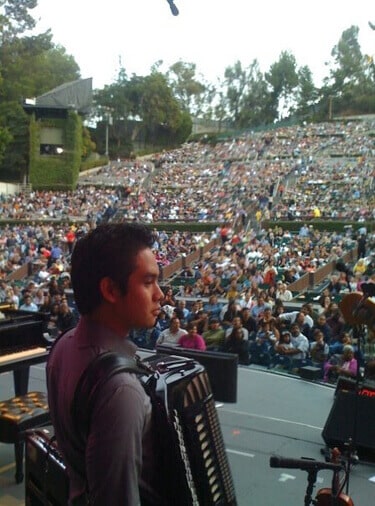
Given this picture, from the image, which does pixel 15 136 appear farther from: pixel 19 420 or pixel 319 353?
pixel 19 420

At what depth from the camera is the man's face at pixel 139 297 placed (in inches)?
45.1

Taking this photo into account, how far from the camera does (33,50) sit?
42.4 m

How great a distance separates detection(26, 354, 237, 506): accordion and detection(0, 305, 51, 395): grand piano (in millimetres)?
3369

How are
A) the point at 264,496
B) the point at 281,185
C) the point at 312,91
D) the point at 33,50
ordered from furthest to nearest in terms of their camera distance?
the point at 312,91 < the point at 33,50 < the point at 281,185 < the point at 264,496

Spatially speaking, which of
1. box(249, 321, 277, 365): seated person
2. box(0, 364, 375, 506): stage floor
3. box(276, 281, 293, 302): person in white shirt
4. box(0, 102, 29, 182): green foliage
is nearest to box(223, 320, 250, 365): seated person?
box(249, 321, 277, 365): seated person

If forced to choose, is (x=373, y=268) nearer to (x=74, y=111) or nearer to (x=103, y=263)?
(x=103, y=263)

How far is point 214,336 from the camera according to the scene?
732cm

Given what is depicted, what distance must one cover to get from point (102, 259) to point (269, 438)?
389 centimetres

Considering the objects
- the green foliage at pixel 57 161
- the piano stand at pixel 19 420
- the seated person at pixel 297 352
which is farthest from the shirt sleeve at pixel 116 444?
the green foliage at pixel 57 161

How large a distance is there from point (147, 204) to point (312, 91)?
26790mm

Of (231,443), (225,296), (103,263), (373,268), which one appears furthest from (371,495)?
(373,268)

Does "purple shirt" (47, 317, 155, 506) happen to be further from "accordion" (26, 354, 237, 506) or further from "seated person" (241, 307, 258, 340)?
"seated person" (241, 307, 258, 340)

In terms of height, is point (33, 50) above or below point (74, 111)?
above

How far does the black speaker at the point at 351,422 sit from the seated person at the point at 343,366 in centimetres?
104
